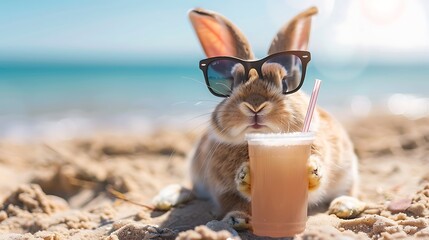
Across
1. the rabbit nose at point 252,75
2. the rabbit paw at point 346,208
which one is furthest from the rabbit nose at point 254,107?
the rabbit paw at point 346,208

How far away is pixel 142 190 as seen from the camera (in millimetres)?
4508

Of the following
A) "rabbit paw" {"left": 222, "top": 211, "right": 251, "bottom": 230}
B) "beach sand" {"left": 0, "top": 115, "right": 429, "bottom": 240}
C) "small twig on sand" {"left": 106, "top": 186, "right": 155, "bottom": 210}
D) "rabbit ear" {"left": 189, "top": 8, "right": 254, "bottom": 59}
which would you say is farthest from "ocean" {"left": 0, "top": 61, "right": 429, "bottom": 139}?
"rabbit paw" {"left": 222, "top": 211, "right": 251, "bottom": 230}

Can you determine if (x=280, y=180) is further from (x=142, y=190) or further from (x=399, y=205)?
(x=142, y=190)

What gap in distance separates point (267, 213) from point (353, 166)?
1.26m

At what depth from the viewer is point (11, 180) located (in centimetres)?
492

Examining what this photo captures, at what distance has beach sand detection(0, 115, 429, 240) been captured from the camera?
2.78 m

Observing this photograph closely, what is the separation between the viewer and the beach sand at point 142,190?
278cm

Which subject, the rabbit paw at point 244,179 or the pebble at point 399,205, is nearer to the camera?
the rabbit paw at point 244,179

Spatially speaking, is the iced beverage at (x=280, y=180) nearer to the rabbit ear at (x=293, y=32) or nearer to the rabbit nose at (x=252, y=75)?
the rabbit nose at (x=252, y=75)

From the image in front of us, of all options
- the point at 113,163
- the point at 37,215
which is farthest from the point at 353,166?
the point at 113,163

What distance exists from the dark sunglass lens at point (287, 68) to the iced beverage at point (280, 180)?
20.3 inches

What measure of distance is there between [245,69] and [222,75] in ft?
0.54

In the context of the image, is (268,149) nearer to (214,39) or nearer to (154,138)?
(214,39)

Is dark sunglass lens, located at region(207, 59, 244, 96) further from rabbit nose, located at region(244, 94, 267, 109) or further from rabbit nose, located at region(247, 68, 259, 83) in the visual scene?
rabbit nose, located at region(244, 94, 267, 109)
